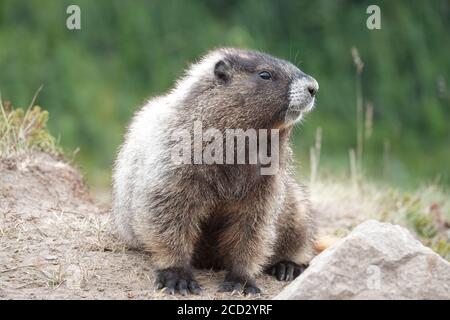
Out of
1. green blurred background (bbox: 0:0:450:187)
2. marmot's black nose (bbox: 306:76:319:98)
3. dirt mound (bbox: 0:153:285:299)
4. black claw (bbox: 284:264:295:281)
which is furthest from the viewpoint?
green blurred background (bbox: 0:0:450:187)

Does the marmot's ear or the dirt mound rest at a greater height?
the marmot's ear

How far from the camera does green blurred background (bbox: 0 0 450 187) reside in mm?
14234

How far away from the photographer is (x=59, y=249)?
A: 659 cm

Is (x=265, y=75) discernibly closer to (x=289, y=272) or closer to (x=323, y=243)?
(x=289, y=272)

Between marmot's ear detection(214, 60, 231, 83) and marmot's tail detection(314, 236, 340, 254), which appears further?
marmot's tail detection(314, 236, 340, 254)

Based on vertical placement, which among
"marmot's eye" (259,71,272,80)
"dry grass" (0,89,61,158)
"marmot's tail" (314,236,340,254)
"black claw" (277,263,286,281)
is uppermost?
"marmot's eye" (259,71,272,80)

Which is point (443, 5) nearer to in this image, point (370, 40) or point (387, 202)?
point (370, 40)

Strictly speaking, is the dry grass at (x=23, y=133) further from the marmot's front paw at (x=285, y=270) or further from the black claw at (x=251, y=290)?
the black claw at (x=251, y=290)

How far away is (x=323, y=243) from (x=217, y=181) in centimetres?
195

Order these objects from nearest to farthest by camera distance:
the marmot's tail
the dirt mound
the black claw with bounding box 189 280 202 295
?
the dirt mound → the black claw with bounding box 189 280 202 295 → the marmot's tail

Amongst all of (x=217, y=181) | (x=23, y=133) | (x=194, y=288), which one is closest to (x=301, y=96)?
(x=217, y=181)

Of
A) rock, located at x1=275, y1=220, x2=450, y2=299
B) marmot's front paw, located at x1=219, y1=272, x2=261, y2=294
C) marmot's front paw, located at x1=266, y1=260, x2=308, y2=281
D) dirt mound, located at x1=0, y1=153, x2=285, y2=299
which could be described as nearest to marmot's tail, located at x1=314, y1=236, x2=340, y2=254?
marmot's front paw, located at x1=266, y1=260, x2=308, y2=281

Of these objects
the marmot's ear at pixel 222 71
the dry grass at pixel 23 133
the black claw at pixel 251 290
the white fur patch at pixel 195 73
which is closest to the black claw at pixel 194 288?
the black claw at pixel 251 290

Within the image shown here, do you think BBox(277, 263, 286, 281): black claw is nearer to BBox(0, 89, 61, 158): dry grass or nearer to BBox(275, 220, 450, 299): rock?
BBox(275, 220, 450, 299): rock
